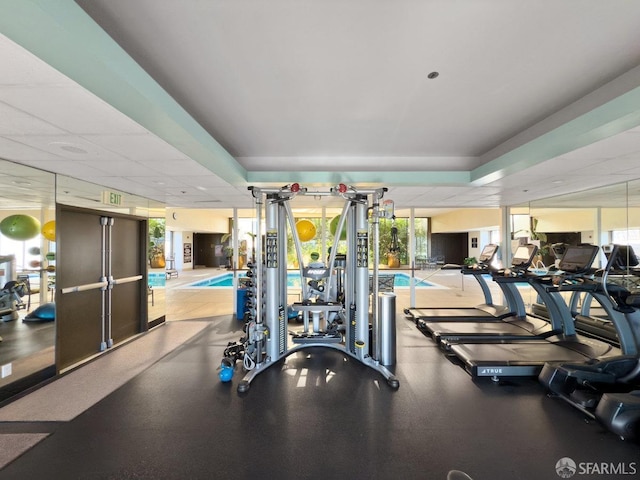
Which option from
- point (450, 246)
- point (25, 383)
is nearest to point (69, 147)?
point (25, 383)

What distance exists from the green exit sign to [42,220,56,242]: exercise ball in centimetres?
83

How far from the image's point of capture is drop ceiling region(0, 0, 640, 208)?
184cm

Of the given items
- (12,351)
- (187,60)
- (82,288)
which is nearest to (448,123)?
(187,60)

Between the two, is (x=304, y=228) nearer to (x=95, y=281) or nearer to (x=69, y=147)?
(x=95, y=281)

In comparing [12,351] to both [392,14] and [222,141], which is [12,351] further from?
[392,14]

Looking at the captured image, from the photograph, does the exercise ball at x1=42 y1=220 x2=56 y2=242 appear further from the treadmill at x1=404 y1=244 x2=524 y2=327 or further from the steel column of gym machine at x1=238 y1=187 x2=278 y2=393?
the treadmill at x1=404 y1=244 x2=524 y2=327

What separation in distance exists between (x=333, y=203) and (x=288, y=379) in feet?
16.5

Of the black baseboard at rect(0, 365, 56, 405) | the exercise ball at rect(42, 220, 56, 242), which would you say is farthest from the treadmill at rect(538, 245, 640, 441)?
the exercise ball at rect(42, 220, 56, 242)

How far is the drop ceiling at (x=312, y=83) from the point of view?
1840 millimetres

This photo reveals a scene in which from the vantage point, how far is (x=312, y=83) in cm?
277

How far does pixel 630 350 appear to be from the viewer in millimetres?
2896

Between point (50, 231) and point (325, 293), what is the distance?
3.40 meters

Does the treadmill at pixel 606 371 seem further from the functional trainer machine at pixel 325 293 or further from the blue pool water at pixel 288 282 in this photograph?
the blue pool water at pixel 288 282

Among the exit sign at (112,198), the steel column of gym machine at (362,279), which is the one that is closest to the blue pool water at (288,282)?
the exit sign at (112,198)
